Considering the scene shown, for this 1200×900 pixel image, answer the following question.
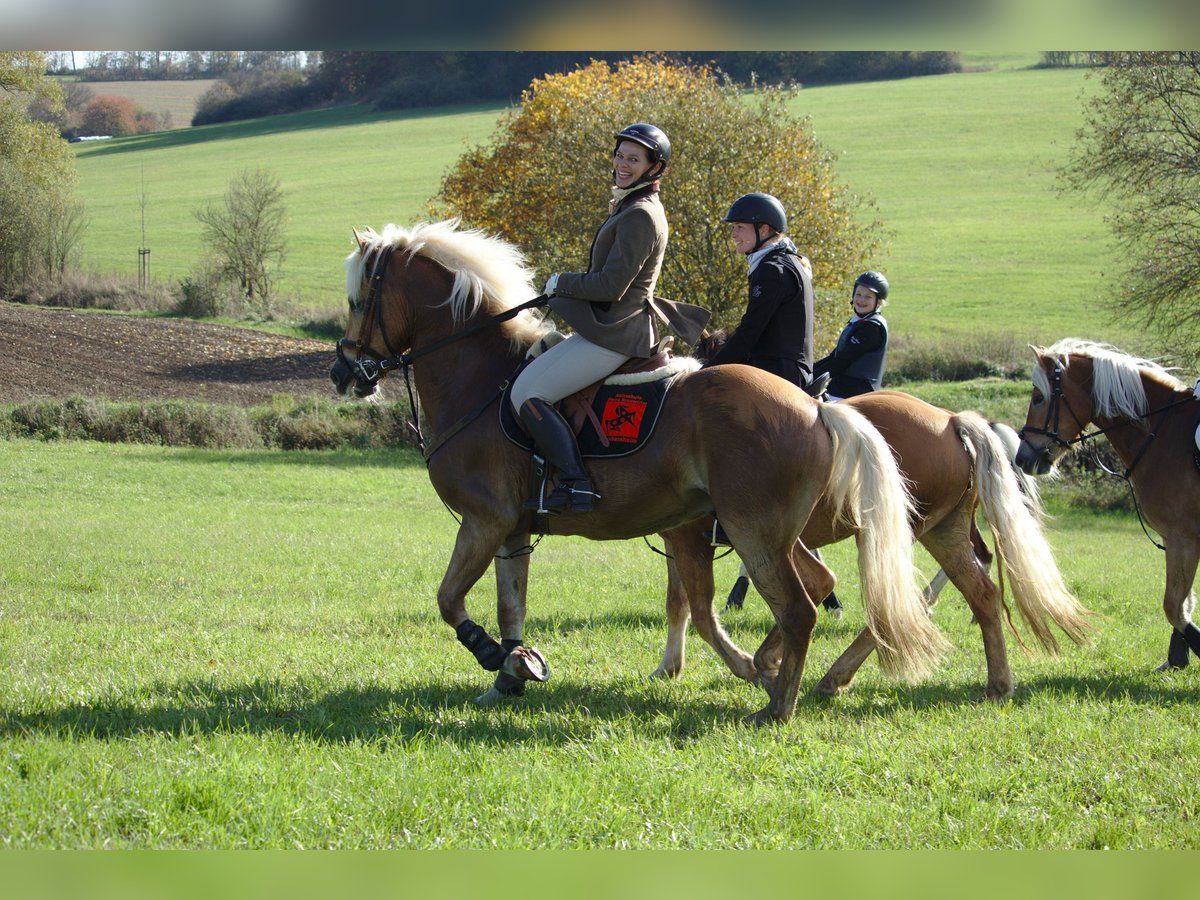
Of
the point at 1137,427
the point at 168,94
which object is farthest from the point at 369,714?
the point at 168,94

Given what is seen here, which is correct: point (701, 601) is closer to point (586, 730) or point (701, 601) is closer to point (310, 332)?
point (586, 730)

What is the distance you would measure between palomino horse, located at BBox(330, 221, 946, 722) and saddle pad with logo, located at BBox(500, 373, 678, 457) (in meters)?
0.07

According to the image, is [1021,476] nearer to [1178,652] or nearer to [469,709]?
[1178,652]

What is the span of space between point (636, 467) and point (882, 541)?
148 cm

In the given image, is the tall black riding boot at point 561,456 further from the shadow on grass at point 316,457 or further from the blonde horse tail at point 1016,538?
the shadow on grass at point 316,457

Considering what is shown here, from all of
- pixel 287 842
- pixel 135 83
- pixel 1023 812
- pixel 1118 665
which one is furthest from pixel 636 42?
pixel 135 83

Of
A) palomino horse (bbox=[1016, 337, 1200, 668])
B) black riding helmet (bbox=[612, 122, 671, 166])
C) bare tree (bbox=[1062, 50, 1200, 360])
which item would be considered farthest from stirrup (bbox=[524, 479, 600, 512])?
bare tree (bbox=[1062, 50, 1200, 360])

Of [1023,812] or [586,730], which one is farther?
[586,730]

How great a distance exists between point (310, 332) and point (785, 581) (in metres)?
36.3

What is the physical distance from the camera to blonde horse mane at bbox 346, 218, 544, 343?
7.01 meters

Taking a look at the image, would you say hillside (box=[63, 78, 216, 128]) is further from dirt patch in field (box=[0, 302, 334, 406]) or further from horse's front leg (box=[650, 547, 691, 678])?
horse's front leg (box=[650, 547, 691, 678])

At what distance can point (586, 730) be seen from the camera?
19.4 feet

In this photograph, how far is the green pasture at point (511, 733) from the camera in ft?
14.2

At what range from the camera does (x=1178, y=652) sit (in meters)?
8.13
